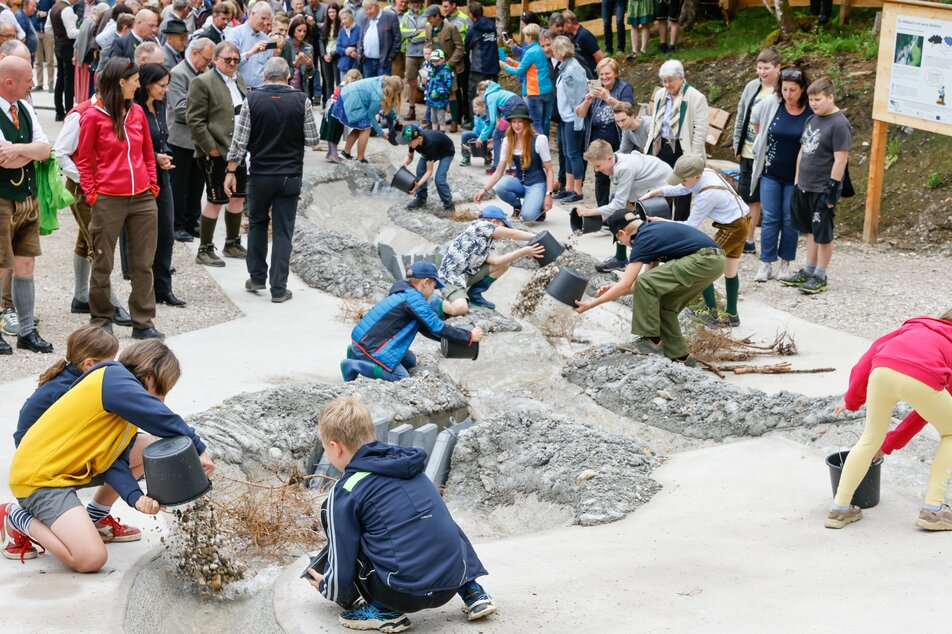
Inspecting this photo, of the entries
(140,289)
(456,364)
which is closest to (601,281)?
(456,364)

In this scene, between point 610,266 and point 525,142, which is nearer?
point 610,266

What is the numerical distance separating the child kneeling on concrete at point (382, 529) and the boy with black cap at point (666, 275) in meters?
3.87

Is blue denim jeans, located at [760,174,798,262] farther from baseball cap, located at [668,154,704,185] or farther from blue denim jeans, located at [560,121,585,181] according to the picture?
blue denim jeans, located at [560,121,585,181]

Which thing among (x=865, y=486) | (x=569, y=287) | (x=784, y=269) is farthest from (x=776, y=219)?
(x=865, y=486)

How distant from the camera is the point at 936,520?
5.08 meters

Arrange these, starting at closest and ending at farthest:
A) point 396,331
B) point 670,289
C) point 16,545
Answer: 1. point 16,545
2. point 396,331
3. point 670,289

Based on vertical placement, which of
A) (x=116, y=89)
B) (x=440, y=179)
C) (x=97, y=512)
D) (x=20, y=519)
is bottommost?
(x=97, y=512)

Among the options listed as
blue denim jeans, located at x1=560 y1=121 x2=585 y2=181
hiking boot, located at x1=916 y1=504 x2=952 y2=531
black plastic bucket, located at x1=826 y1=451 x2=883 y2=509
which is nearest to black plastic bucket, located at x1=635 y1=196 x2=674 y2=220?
blue denim jeans, located at x1=560 y1=121 x2=585 y2=181

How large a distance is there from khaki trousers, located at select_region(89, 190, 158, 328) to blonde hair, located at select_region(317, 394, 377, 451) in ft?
13.7

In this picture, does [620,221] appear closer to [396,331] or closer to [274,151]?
[396,331]

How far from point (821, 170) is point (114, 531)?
677cm

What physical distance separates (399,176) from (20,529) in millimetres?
8831

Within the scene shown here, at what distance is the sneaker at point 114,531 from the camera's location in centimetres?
493

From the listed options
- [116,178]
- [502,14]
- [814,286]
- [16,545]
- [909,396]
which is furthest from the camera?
[502,14]
